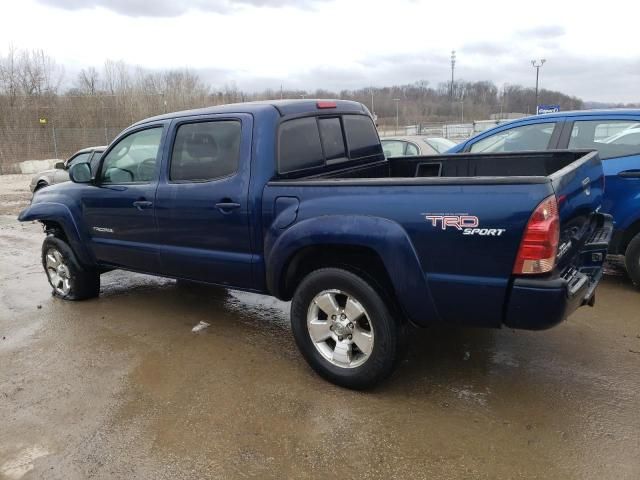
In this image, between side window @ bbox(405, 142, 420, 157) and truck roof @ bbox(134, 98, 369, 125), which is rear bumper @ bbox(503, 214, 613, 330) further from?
side window @ bbox(405, 142, 420, 157)

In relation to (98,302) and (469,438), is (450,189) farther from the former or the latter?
(98,302)

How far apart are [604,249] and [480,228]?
4.14 ft

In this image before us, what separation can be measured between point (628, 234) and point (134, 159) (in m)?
4.83

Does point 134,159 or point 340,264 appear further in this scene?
point 134,159

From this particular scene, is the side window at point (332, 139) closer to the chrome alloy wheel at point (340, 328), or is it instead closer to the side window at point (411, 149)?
the chrome alloy wheel at point (340, 328)

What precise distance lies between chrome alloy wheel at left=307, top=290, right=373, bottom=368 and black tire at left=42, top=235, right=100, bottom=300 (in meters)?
3.14

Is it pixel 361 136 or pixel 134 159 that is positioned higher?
pixel 361 136

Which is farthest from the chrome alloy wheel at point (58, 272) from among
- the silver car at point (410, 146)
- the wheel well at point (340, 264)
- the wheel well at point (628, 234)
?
the wheel well at point (628, 234)

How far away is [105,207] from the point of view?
4777 mm

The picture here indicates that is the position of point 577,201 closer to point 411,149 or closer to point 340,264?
point 340,264

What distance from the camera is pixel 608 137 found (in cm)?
505

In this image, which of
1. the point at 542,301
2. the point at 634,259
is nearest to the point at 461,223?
A: the point at 542,301

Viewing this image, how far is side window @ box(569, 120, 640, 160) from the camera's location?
4906 millimetres

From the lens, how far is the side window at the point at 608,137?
4906 mm
